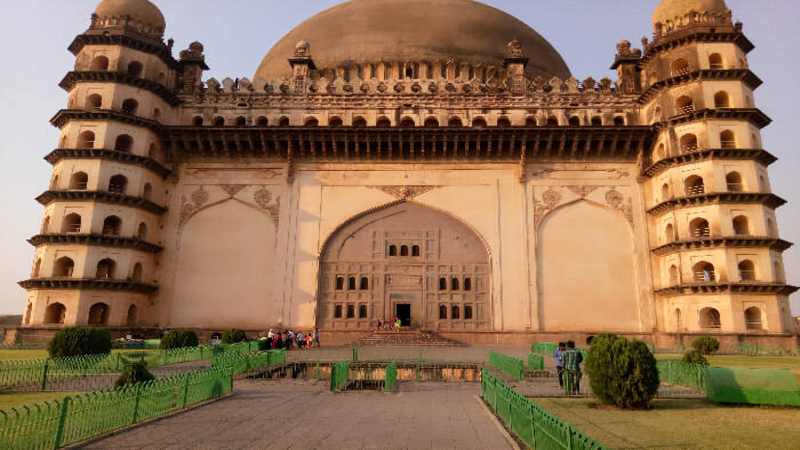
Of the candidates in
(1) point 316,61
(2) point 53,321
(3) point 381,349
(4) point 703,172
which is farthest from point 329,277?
(4) point 703,172

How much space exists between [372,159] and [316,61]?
27.5 ft

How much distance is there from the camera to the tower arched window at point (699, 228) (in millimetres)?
20547

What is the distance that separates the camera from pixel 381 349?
18.6 m

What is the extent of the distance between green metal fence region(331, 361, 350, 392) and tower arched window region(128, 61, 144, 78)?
18427 millimetres

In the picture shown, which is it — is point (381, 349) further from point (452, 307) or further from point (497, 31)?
point (497, 31)

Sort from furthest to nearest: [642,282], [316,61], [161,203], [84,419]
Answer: [316,61] < [161,203] < [642,282] < [84,419]

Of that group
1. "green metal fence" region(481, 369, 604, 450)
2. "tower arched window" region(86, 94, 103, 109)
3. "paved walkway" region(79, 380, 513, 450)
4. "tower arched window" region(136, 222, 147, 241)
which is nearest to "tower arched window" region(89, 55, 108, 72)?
"tower arched window" region(86, 94, 103, 109)

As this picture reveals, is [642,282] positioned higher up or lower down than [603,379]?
higher up

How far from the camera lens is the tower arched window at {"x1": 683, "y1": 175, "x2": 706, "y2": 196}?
21031 millimetres

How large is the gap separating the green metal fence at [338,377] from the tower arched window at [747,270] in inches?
647

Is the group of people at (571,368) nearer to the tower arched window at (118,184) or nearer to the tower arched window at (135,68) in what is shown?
the tower arched window at (118,184)

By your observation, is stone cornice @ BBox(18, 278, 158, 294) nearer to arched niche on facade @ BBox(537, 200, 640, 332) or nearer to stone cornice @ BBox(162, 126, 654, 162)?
stone cornice @ BBox(162, 126, 654, 162)

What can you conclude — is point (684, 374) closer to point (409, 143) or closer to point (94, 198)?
point (409, 143)

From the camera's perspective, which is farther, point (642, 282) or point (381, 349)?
point (642, 282)
